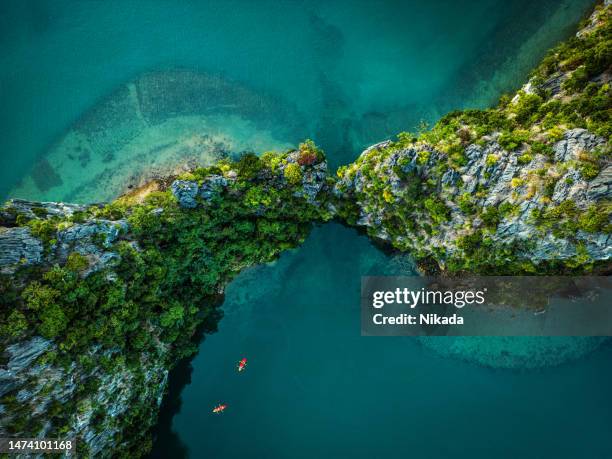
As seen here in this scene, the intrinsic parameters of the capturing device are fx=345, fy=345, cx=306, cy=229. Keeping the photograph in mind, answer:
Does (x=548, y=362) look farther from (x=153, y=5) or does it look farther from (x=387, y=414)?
(x=153, y=5)

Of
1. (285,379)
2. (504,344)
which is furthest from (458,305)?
(285,379)

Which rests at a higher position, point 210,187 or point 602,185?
point 210,187

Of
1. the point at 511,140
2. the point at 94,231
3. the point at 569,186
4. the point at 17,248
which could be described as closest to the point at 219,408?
the point at 94,231

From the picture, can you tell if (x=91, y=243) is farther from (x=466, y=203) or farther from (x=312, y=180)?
(x=466, y=203)

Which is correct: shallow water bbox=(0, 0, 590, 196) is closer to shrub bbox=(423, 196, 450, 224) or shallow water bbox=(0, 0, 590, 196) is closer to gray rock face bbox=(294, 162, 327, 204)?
gray rock face bbox=(294, 162, 327, 204)

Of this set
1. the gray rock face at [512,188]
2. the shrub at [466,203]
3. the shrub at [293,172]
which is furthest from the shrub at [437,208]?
the shrub at [293,172]

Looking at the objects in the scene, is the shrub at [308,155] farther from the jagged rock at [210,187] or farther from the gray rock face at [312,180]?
the jagged rock at [210,187]

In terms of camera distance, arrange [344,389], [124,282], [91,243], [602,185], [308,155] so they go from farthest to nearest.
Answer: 1. [344,389]
2. [308,155]
3. [124,282]
4. [91,243]
5. [602,185]
